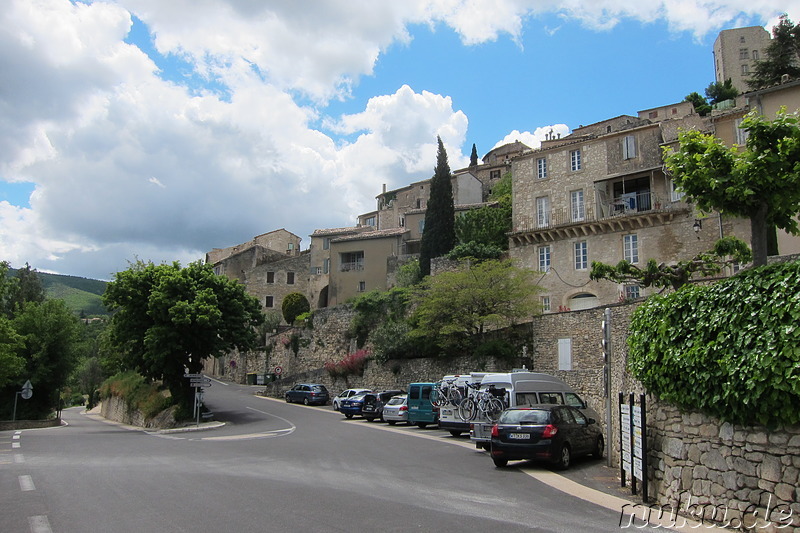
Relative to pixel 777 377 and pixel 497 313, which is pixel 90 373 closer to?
pixel 497 313

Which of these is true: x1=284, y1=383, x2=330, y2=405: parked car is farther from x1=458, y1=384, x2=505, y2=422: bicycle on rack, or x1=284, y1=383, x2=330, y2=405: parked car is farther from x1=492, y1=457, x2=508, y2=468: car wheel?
x1=492, y1=457, x2=508, y2=468: car wheel

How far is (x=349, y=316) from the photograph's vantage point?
45.4m

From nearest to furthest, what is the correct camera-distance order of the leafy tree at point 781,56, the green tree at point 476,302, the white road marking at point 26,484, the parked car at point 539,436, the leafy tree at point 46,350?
the white road marking at point 26,484 → the parked car at point 539,436 → the green tree at point 476,302 → the leafy tree at point 46,350 → the leafy tree at point 781,56

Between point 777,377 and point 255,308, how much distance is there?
29.4 meters

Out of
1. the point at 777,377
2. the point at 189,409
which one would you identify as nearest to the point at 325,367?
the point at 189,409

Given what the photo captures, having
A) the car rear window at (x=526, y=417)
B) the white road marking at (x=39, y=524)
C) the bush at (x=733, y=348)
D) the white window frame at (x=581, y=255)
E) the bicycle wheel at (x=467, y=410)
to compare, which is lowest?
the white road marking at (x=39, y=524)

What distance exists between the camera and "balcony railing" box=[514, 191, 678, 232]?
33750 millimetres

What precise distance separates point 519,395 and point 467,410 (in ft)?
9.53

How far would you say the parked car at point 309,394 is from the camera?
129 ft

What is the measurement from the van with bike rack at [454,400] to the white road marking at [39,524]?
1378 centimetres

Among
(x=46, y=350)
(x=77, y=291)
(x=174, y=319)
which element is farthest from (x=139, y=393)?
(x=77, y=291)

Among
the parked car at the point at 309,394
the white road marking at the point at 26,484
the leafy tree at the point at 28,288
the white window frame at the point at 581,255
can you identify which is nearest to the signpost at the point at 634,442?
the white road marking at the point at 26,484

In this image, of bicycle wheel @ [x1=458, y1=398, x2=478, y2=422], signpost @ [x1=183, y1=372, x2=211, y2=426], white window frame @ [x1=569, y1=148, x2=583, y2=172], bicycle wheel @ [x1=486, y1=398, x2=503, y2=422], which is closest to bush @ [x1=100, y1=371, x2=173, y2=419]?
signpost @ [x1=183, y1=372, x2=211, y2=426]

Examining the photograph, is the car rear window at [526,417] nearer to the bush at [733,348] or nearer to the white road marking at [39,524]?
the bush at [733,348]
